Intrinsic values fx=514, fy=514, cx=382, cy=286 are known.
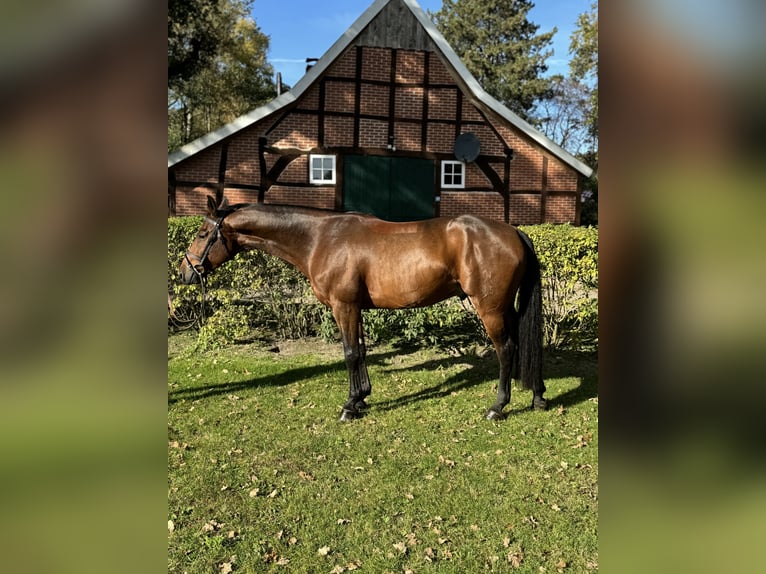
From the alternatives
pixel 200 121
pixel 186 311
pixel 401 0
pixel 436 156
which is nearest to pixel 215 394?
pixel 186 311

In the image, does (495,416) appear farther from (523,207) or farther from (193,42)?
(193,42)

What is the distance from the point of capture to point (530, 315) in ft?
15.5

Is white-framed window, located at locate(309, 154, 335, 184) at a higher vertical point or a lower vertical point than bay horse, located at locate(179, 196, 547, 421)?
higher

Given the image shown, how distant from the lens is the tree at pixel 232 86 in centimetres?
3322

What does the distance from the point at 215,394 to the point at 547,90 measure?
37498 mm

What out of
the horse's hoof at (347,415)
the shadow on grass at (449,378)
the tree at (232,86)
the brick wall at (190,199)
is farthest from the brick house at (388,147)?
the tree at (232,86)

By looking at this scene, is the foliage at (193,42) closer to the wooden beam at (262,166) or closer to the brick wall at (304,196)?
the wooden beam at (262,166)

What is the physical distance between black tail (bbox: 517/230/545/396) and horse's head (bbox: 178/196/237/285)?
2.78 meters

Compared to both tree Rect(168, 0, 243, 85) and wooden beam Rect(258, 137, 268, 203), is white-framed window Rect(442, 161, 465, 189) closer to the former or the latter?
wooden beam Rect(258, 137, 268, 203)

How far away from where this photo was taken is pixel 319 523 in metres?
3.16

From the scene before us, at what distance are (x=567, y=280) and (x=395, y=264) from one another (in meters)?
2.87

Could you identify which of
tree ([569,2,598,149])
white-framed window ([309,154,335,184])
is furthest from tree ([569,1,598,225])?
white-framed window ([309,154,335,184])

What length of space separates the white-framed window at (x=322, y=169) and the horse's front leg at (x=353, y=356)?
9331 mm

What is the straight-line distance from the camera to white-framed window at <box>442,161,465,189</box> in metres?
14.1
